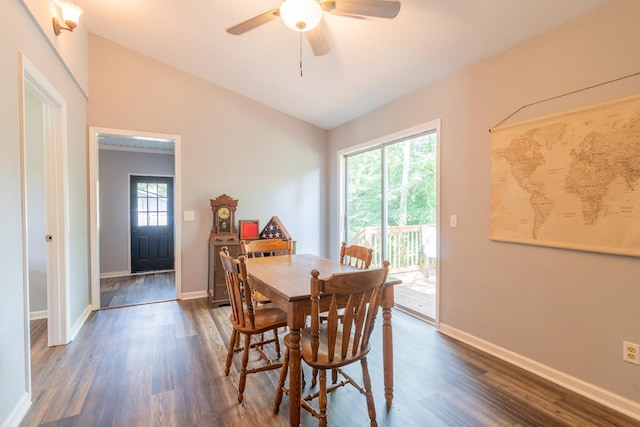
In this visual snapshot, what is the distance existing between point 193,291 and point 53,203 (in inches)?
75.9

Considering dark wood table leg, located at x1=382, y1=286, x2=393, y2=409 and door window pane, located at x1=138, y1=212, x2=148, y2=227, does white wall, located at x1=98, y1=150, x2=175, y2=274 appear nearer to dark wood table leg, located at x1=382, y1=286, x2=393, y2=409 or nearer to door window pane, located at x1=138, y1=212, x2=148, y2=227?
door window pane, located at x1=138, y1=212, x2=148, y2=227

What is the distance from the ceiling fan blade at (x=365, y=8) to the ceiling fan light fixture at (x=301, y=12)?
A: 0.09 meters

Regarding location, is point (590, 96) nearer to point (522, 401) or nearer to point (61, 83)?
point (522, 401)

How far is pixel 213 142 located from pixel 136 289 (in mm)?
2471

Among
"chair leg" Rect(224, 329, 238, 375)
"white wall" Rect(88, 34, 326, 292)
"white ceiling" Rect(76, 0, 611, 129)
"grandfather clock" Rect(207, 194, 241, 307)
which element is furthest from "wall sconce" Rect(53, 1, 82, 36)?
"chair leg" Rect(224, 329, 238, 375)

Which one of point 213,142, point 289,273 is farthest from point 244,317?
point 213,142

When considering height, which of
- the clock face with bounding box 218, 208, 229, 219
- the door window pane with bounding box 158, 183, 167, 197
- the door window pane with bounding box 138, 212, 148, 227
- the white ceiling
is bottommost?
the door window pane with bounding box 138, 212, 148, 227

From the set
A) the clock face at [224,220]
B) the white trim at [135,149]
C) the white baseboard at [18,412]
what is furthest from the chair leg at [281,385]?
the white trim at [135,149]

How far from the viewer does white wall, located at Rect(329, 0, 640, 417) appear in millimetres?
1865

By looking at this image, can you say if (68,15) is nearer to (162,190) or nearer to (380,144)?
(380,144)

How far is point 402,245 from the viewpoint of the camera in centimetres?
402

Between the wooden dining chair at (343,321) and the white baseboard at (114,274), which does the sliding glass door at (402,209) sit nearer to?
the wooden dining chair at (343,321)

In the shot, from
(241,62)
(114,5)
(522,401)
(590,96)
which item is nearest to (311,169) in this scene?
(241,62)

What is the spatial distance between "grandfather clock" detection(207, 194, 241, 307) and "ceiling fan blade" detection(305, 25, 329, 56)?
7.76 ft
